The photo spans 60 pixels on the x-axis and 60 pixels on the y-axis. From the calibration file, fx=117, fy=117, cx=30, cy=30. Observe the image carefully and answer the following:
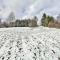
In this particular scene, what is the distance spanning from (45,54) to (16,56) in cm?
104

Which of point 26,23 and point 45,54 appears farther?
point 26,23

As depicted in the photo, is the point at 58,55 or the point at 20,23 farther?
the point at 20,23

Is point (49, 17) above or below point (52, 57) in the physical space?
above

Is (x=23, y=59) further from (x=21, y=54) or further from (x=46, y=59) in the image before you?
(x=46, y=59)

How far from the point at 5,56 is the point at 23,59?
67 cm

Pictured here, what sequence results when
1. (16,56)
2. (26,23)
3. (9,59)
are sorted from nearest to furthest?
(9,59) < (16,56) < (26,23)

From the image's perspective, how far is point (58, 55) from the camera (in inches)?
163

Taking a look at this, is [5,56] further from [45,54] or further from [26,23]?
[26,23]

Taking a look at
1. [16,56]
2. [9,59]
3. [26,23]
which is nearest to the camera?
[9,59]

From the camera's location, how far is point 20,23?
36.4m

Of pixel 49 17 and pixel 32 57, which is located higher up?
pixel 49 17

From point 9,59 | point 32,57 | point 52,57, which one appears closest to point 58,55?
point 52,57

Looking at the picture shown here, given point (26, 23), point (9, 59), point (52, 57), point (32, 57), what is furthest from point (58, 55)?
point (26, 23)

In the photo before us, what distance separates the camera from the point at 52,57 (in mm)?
3990
